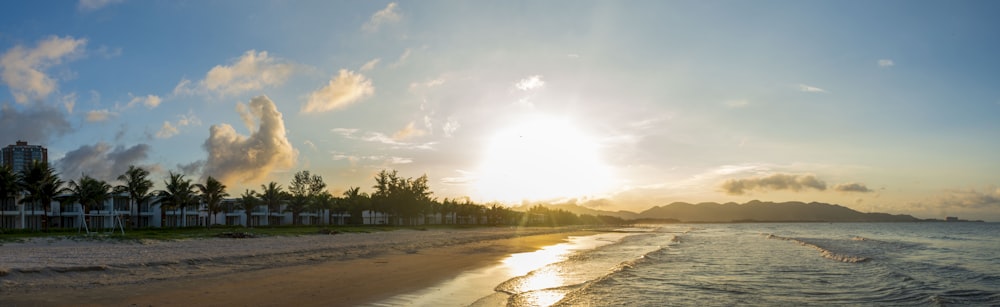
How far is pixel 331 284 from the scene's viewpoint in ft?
68.5

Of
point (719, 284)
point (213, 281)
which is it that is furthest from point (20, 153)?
point (719, 284)

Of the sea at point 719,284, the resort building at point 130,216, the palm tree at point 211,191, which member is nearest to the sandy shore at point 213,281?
the sea at point 719,284

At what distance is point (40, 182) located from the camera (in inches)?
2562

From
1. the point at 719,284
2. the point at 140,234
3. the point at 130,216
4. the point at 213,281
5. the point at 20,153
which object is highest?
the point at 20,153

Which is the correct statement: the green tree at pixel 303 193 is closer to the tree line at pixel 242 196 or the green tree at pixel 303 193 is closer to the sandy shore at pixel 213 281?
the tree line at pixel 242 196

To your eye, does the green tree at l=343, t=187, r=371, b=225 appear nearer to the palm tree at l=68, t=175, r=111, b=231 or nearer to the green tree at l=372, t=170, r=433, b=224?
the green tree at l=372, t=170, r=433, b=224

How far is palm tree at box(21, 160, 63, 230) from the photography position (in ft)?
211

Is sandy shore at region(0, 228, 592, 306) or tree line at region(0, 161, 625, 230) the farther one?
tree line at region(0, 161, 625, 230)

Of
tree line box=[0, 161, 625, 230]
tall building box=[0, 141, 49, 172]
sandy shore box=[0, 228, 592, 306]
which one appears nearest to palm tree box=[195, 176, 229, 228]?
tree line box=[0, 161, 625, 230]

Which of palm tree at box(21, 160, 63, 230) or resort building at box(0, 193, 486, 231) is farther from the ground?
palm tree at box(21, 160, 63, 230)

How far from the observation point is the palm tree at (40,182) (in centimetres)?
6438

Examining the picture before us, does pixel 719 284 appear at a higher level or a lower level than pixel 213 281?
lower

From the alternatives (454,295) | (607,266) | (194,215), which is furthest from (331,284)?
(194,215)

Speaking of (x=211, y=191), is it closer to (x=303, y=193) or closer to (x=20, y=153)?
(x=303, y=193)
